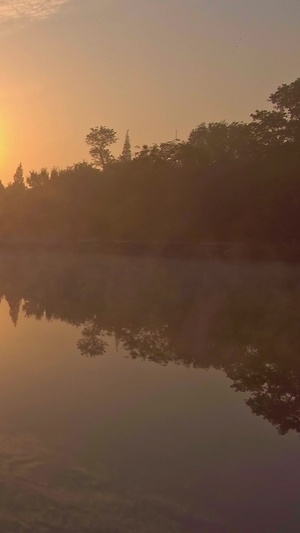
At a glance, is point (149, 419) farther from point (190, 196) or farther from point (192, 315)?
point (190, 196)

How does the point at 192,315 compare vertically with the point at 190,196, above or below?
below

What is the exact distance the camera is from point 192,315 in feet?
74.9

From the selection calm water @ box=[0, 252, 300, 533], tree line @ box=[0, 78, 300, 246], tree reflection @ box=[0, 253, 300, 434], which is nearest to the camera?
calm water @ box=[0, 252, 300, 533]

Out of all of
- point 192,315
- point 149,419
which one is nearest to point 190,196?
point 192,315

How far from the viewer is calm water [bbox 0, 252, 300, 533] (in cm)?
694

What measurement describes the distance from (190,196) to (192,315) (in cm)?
3963

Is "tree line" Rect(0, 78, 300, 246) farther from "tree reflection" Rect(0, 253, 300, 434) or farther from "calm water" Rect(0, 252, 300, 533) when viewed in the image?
"calm water" Rect(0, 252, 300, 533)

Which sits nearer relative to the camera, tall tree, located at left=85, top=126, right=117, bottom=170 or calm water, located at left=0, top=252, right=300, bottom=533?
calm water, located at left=0, top=252, right=300, bottom=533

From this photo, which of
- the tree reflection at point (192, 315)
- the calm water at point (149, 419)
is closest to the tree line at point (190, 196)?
the tree reflection at point (192, 315)

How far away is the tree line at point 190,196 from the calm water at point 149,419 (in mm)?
32409

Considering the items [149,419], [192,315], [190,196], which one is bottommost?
[149,419]

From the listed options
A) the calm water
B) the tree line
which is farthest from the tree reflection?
the tree line

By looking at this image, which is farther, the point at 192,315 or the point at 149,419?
the point at 192,315

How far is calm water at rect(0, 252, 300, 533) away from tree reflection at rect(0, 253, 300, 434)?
0.07m
